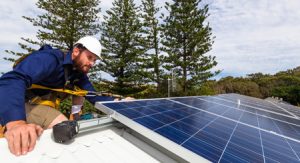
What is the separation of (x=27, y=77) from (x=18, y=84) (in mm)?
196

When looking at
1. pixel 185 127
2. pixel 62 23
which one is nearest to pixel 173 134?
pixel 185 127

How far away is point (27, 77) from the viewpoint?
7.75ft

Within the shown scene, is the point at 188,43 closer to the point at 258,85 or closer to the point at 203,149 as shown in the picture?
the point at 203,149

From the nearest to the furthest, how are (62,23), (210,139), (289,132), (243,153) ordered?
(243,153) < (210,139) < (289,132) < (62,23)

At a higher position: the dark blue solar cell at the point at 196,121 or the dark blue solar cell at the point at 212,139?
the dark blue solar cell at the point at 196,121

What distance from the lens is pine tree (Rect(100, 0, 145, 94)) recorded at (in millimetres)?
25484

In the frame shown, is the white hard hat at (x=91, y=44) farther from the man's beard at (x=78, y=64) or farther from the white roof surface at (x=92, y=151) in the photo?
the white roof surface at (x=92, y=151)

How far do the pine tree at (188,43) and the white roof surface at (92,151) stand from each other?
2400cm

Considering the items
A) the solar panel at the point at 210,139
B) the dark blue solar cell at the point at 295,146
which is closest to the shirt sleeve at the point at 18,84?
the solar panel at the point at 210,139

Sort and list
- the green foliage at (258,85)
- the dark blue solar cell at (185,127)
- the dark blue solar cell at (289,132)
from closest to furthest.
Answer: the dark blue solar cell at (185,127) → the dark blue solar cell at (289,132) → the green foliage at (258,85)

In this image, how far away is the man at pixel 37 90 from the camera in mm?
1882

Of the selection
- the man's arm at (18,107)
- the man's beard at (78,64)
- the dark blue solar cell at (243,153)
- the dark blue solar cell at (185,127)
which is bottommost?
the dark blue solar cell at (243,153)

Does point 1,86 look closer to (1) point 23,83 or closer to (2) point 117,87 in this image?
(1) point 23,83

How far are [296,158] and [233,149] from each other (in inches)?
31.9
